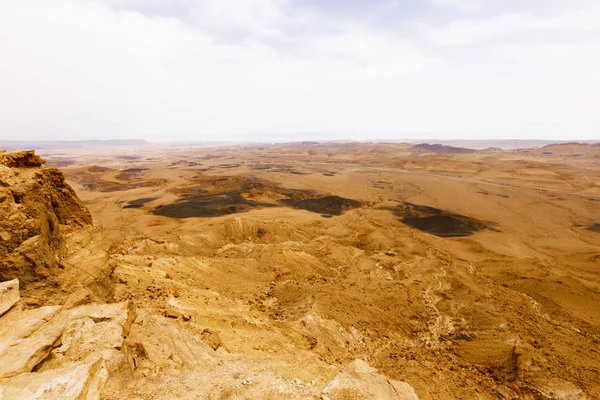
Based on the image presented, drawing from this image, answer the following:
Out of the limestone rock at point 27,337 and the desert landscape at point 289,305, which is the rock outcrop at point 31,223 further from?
the limestone rock at point 27,337

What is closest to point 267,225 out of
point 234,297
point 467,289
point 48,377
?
point 234,297

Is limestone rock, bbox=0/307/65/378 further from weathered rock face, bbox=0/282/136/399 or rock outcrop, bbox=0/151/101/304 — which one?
rock outcrop, bbox=0/151/101/304

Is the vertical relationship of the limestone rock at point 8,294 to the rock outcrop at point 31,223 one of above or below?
below

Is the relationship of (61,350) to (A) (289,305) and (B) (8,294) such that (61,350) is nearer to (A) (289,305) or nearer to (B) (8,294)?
(B) (8,294)

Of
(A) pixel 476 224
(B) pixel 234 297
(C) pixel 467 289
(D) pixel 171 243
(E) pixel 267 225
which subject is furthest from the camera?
(A) pixel 476 224

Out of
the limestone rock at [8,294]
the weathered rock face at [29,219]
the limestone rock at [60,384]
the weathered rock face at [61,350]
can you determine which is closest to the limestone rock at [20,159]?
the weathered rock face at [29,219]

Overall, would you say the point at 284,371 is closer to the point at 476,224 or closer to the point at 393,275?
the point at 393,275

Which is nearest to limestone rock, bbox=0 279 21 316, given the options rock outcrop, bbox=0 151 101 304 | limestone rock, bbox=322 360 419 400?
rock outcrop, bbox=0 151 101 304
